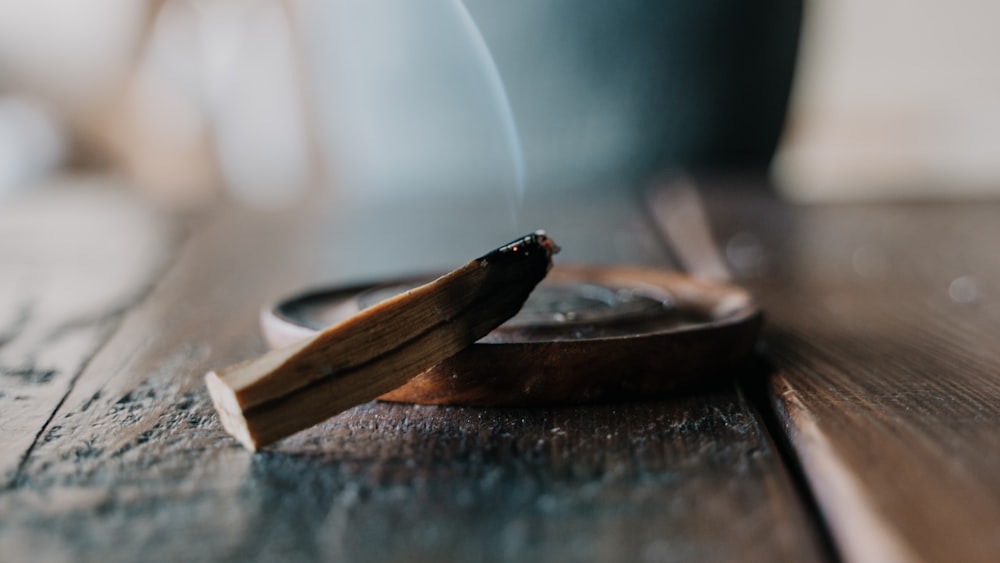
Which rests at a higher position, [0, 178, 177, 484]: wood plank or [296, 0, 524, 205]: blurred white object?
[296, 0, 524, 205]: blurred white object

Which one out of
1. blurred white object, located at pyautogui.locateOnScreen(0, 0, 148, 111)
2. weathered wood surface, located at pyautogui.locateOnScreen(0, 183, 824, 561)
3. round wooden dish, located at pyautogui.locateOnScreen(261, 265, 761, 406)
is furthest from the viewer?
blurred white object, located at pyautogui.locateOnScreen(0, 0, 148, 111)

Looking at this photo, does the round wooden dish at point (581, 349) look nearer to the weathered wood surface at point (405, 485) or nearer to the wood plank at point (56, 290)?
the weathered wood surface at point (405, 485)

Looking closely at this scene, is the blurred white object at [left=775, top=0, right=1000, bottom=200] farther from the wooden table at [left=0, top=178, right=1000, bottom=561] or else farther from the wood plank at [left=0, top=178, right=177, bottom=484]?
the wooden table at [left=0, top=178, right=1000, bottom=561]

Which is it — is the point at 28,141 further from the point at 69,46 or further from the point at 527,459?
the point at 527,459

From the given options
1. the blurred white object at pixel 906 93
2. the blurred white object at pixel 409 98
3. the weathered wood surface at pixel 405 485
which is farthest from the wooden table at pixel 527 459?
the blurred white object at pixel 906 93

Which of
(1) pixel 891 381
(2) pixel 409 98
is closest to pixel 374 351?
(1) pixel 891 381

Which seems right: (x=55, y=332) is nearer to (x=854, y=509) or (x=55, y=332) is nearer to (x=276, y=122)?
(x=854, y=509)

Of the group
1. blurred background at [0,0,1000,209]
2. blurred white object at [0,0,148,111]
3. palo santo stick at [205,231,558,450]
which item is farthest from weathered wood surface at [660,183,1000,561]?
blurred white object at [0,0,148,111]
